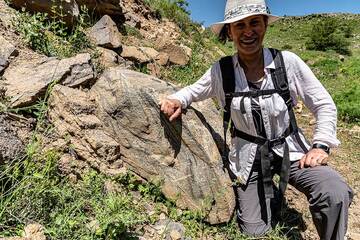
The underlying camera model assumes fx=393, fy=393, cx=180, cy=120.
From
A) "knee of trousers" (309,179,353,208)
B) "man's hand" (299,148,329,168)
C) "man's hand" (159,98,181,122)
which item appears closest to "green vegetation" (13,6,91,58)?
"man's hand" (159,98,181,122)

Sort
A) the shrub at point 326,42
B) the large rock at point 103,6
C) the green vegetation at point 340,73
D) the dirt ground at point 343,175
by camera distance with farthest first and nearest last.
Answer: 1. the shrub at point 326,42
2. the green vegetation at point 340,73
3. the large rock at point 103,6
4. the dirt ground at point 343,175

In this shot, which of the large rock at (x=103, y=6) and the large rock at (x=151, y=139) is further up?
the large rock at (x=103, y=6)

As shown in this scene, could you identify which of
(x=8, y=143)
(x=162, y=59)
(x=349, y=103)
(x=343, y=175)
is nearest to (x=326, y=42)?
(x=349, y=103)

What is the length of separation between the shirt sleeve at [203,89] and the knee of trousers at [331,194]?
1185 millimetres

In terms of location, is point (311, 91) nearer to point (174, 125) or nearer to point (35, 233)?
point (174, 125)

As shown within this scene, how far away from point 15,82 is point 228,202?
2.30 metres

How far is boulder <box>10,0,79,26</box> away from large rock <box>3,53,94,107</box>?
1.17 m

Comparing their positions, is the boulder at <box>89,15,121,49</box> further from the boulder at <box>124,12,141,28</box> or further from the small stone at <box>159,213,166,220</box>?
the small stone at <box>159,213,166,220</box>

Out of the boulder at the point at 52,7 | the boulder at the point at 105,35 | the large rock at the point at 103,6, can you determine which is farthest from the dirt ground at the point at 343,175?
the large rock at the point at 103,6

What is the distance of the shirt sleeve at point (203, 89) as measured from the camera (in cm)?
363

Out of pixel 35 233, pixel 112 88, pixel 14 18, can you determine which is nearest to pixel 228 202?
pixel 112 88

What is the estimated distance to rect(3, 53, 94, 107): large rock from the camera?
11.5 feet

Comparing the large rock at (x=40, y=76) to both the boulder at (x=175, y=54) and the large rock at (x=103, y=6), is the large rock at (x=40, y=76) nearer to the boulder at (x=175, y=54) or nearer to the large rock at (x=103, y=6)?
the large rock at (x=103, y=6)

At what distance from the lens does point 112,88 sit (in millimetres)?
3748
